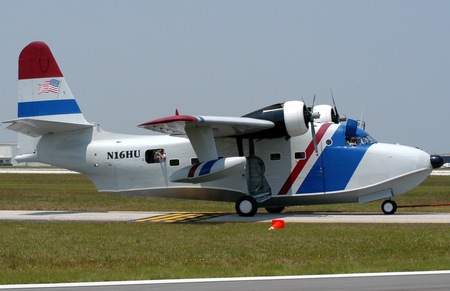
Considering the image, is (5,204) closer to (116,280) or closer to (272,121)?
(272,121)

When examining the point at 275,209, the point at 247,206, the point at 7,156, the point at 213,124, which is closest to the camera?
the point at 213,124

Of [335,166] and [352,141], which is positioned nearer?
[335,166]

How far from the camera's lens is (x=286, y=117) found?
25.4m

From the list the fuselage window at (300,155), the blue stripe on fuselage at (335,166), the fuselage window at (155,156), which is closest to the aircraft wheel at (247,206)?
the blue stripe on fuselage at (335,166)

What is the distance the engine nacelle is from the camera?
25312 mm

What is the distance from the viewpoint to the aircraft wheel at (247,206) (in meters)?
26.2

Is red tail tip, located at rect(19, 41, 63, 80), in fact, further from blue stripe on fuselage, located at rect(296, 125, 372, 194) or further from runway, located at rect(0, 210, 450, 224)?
blue stripe on fuselage, located at rect(296, 125, 372, 194)

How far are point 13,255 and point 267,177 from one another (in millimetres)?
12457

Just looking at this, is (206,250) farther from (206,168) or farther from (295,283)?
(206,168)

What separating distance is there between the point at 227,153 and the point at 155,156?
9.32ft

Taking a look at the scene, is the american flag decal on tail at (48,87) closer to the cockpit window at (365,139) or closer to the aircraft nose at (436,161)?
the cockpit window at (365,139)

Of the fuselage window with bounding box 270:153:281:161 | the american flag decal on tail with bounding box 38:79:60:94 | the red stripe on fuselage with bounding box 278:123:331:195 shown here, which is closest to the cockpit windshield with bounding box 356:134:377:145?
the red stripe on fuselage with bounding box 278:123:331:195

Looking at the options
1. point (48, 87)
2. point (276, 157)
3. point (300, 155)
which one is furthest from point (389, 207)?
point (48, 87)

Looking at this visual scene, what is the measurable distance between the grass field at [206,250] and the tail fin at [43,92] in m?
6.18
